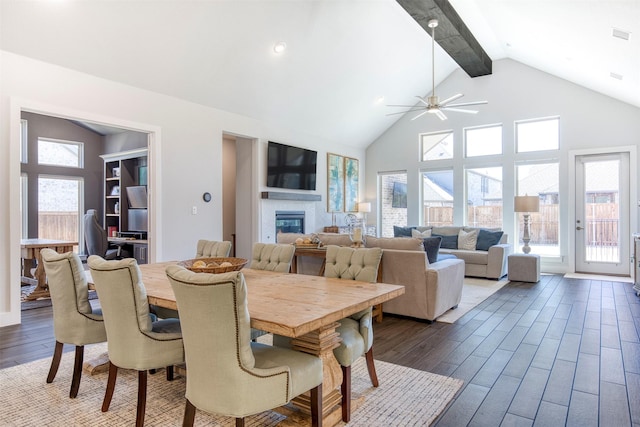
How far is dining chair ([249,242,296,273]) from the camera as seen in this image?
3.19 m

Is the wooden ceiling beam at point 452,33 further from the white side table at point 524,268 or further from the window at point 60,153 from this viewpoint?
the window at point 60,153

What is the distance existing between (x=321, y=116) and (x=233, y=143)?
1943mm

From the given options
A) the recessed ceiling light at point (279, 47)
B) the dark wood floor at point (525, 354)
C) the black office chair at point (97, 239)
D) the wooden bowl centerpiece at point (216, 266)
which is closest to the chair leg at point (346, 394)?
the dark wood floor at point (525, 354)

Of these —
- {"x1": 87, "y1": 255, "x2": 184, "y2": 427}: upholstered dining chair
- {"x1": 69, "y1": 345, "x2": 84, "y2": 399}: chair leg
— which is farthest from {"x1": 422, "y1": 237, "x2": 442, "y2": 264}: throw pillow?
{"x1": 69, "y1": 345, "x2": 84, "y2": 399}: chair leg

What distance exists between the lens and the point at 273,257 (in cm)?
326

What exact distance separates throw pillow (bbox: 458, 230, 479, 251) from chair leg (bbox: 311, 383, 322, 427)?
231 inches

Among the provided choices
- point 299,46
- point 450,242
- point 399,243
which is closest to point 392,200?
point 450,242

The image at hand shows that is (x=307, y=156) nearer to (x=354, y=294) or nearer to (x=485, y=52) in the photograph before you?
(x=485, y=52)

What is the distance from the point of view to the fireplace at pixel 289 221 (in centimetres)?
704

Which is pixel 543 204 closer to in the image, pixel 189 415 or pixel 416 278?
pixel 416 278

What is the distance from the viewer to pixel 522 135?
25.7 feet

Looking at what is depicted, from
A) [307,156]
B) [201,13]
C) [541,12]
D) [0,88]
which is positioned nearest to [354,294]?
[201,13]

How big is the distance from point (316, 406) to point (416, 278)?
7.93 feet

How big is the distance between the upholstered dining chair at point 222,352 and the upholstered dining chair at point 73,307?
3.75 ft
